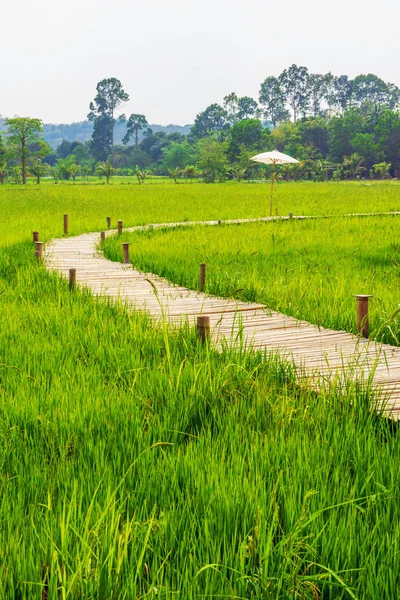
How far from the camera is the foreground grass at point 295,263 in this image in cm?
642

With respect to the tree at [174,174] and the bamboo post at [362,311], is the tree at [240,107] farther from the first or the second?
the bamboo post at [362,311]

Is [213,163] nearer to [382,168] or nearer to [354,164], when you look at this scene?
[354,164]

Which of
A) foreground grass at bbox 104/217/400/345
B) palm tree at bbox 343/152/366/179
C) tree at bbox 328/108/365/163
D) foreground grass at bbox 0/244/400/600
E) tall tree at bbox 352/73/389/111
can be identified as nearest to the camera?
foreground grass at bbox 0/244/400/600

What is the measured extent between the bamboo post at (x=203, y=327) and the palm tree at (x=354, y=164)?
191ft

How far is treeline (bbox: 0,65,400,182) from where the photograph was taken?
6132 cm

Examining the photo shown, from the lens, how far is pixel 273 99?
102m

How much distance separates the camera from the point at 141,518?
247 centimetres

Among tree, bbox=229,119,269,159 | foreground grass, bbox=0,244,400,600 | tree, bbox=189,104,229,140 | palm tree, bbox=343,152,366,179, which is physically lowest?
foreground grass, bbox=0,244,400,600

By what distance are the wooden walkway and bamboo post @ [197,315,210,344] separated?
0.06 m

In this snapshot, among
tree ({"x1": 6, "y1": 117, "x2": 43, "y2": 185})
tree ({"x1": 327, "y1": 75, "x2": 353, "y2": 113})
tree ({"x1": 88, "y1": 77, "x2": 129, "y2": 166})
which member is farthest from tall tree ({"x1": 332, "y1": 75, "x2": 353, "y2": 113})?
tree ({"x1": 6, "y1": 117, "x2": 43, "y2": 185})

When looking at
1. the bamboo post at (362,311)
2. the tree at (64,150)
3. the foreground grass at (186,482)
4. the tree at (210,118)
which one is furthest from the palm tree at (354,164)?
the foreground grass at (186,482)

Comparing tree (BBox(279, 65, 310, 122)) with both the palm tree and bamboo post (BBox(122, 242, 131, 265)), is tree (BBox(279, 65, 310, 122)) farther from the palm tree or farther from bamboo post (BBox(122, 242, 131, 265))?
bamboo post (BBox(122, 242, 131, 265))

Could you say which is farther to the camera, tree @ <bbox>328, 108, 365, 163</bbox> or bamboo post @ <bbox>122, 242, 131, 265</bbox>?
tree @ <bbox>328, 108, 365, 163</bbox>

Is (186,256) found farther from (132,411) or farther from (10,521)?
(10,521)
